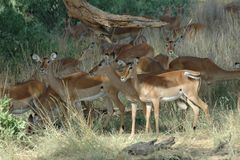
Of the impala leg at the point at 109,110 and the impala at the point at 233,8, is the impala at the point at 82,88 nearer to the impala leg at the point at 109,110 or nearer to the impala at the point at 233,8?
the impala leg at the point at 109,110

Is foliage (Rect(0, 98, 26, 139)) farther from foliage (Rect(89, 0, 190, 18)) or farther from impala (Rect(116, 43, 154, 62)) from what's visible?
foliage (Rect(89, 0, 190, 18))

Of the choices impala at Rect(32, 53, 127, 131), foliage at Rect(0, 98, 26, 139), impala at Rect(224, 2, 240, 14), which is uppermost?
impala at Rect(224, 2, 240, 14)

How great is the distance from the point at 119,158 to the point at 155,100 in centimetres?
211

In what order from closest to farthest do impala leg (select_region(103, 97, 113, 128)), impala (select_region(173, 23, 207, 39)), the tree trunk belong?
the tree trunk, impala leg (select_region(103, 97, 113, 128)), impala (select_region(173, 23, 207, 39))

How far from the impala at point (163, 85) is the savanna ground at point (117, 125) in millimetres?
475

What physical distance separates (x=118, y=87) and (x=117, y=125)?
85 cm

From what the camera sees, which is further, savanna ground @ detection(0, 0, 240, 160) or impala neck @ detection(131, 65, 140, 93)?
impala neck @ detection(131, 65, 140, 93)

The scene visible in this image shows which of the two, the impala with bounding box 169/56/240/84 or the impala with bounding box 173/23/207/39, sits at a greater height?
the impala with bounding box 173/23/207/39

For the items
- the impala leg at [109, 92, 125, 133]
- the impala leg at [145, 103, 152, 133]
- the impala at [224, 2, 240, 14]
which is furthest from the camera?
the impala at [224, 2, 240, 14]

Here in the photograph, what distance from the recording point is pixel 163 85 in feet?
32.9

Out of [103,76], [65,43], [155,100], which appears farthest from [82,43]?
[155,100]

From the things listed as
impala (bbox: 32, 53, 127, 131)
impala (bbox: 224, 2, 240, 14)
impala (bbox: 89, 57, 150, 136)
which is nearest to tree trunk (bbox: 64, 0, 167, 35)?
impala (bbox: 89, 57, 150, 136)

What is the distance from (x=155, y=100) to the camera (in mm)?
10016

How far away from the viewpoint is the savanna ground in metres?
8.47
